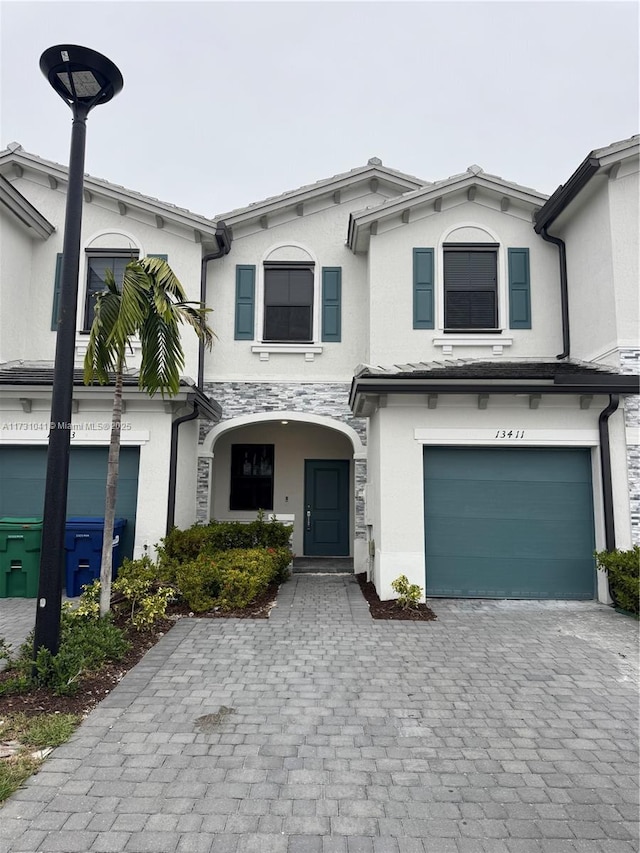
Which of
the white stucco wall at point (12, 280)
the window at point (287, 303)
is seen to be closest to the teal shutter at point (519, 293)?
the window at point (287, 303)

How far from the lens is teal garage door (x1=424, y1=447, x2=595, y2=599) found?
7.59 meters

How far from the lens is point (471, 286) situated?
9.94 meters

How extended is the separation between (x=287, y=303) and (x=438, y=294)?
318 cm

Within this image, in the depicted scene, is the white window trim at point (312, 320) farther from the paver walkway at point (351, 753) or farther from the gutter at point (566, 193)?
the paver walkway at point (351, 753)

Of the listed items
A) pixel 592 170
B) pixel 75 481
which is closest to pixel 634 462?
pixel 592 170

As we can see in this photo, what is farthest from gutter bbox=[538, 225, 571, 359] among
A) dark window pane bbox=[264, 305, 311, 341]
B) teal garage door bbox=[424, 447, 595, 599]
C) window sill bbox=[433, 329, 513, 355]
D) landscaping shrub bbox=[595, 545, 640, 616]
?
dark window pane bbox=[264, 305, 311, 341]

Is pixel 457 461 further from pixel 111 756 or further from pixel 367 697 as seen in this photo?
pixel 111 756

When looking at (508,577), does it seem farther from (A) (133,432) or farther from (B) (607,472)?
(A) (133,432)

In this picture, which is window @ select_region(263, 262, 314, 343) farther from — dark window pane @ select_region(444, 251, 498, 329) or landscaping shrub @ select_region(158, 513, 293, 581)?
landscaping shrub @ select_region(158, 513, 293, 581)

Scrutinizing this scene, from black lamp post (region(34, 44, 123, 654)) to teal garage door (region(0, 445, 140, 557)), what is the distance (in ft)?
13.1

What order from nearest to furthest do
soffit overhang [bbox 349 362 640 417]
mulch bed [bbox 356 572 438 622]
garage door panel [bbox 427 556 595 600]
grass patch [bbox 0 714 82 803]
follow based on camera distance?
grass patch [bbox 0 714 82 803] < mulch bed [bbox 356 572 438 622] < soffit overhang [bbox 349 362 640 417] < garage door panel [bbox 427 556 595 600]

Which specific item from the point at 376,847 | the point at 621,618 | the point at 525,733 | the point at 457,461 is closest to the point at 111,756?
the point at 376,847

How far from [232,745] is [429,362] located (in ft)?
24.7

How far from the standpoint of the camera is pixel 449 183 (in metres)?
9.59
